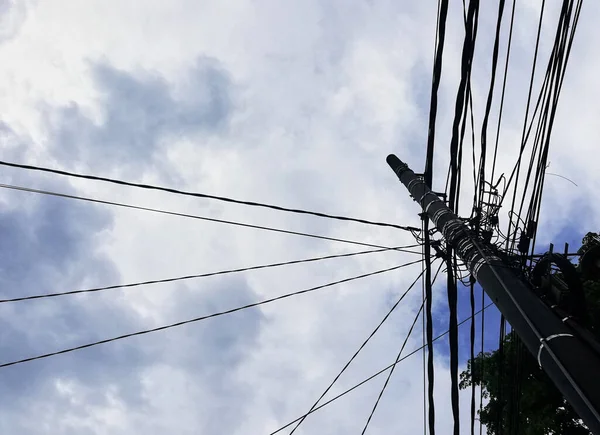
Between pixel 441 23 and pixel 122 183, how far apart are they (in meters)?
3.96

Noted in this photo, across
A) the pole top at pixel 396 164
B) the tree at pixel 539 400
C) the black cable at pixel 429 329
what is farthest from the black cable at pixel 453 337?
→ the tree at pixel 539 400

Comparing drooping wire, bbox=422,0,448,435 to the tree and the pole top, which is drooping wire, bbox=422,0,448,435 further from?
the tree

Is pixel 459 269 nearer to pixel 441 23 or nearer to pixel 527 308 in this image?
pixel 527 308

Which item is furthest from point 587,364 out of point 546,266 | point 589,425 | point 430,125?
point 430,125

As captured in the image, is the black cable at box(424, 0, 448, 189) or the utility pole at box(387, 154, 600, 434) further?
the black cable at box(424, 0, 448, 189)

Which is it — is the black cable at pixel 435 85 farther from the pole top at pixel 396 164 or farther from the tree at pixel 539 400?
the tree at pixel 539 400

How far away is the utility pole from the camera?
2742mm

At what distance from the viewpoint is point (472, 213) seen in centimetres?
573

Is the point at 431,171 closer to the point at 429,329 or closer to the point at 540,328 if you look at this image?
the point at 429,329

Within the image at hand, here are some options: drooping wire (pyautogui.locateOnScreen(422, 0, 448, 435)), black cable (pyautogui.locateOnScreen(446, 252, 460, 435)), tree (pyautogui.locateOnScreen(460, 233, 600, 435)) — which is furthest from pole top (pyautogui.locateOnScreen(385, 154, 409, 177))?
tree (pyautogui.locateOnScreen(460, 233, 600, 435))

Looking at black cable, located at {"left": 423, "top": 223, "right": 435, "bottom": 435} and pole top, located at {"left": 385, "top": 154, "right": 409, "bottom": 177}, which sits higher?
pole top, located at {"left": 385, "top": 154, "right": 409, "bottom": 177}

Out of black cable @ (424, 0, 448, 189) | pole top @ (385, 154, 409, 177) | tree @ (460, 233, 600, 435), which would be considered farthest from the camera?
tree @ (460, 233, 600, 435)

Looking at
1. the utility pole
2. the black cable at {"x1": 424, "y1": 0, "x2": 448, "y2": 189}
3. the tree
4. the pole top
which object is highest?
the pole top

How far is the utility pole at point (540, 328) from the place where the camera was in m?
2.74
